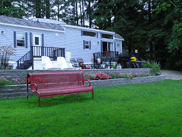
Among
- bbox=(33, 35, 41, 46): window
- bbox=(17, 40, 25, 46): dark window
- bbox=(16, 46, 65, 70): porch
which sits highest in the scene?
bbox=(33, 35, 41, 46): window

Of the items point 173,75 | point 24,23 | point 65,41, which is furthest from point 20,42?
point 173,75

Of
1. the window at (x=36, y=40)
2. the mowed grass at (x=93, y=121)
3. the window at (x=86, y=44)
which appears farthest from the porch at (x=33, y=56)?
the mowed grass at (x=93, y=121)

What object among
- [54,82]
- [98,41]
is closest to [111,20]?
[98,41]

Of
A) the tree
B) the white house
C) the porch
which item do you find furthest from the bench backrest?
the tree

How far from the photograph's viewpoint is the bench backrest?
477cm

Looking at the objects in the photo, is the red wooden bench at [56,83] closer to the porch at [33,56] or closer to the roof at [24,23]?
the porch at [33,56]

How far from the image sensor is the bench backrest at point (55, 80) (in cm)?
477

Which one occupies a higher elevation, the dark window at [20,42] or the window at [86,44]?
the window at [86,44]

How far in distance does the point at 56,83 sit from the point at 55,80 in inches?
4.3

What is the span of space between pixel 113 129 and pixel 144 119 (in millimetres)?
815

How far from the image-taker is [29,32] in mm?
12359

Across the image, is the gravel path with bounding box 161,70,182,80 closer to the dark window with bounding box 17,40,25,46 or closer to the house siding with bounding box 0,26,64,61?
the house siding with bounding box 0,26,64,61

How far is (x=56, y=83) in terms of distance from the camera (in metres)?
5.13

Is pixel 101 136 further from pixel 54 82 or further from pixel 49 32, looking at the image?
pixel 49 32
